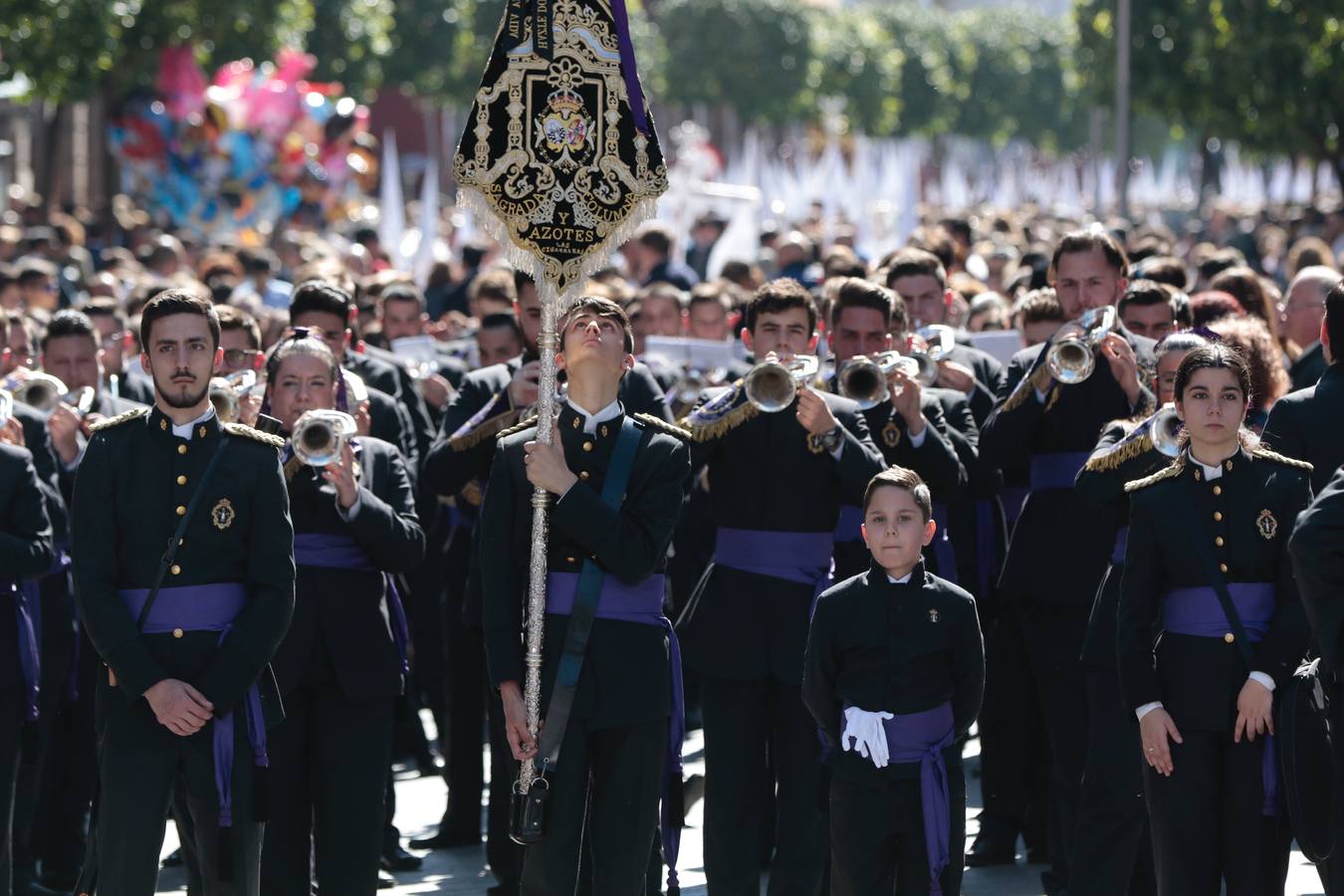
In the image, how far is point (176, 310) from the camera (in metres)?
6.85

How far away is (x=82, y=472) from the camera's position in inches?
271

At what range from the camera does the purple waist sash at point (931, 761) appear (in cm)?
700

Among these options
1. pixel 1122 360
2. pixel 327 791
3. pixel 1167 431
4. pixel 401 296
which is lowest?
pixel 327 791

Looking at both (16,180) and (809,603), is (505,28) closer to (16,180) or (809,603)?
(809,603)

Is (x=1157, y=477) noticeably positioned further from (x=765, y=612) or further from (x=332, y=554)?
(x=332, y=554)

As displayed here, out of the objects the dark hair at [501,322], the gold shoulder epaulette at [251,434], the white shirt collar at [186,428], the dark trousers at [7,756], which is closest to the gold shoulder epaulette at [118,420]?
the white shirt collar at [186,428]

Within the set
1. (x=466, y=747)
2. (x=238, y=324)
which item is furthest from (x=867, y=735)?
(x=238, y=324)

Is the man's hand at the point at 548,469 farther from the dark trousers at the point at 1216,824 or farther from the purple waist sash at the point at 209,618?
the dark trousers at the point at 1216,824

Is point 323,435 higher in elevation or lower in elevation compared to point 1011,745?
higher

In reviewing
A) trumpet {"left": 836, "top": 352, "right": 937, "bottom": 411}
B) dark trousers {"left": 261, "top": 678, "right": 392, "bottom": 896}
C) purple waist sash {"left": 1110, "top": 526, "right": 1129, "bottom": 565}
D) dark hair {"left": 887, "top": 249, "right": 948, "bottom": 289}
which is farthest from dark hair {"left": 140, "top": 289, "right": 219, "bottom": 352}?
dark hair {"left": 887, "top": 249, "right": 948, "bottom": 289}

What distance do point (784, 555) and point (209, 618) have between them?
2107 millimetres

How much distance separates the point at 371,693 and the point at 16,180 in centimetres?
4871

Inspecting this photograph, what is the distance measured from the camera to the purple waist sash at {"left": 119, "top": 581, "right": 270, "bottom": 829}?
6.80m

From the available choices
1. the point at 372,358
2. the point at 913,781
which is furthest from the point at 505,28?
the point at 372,358
